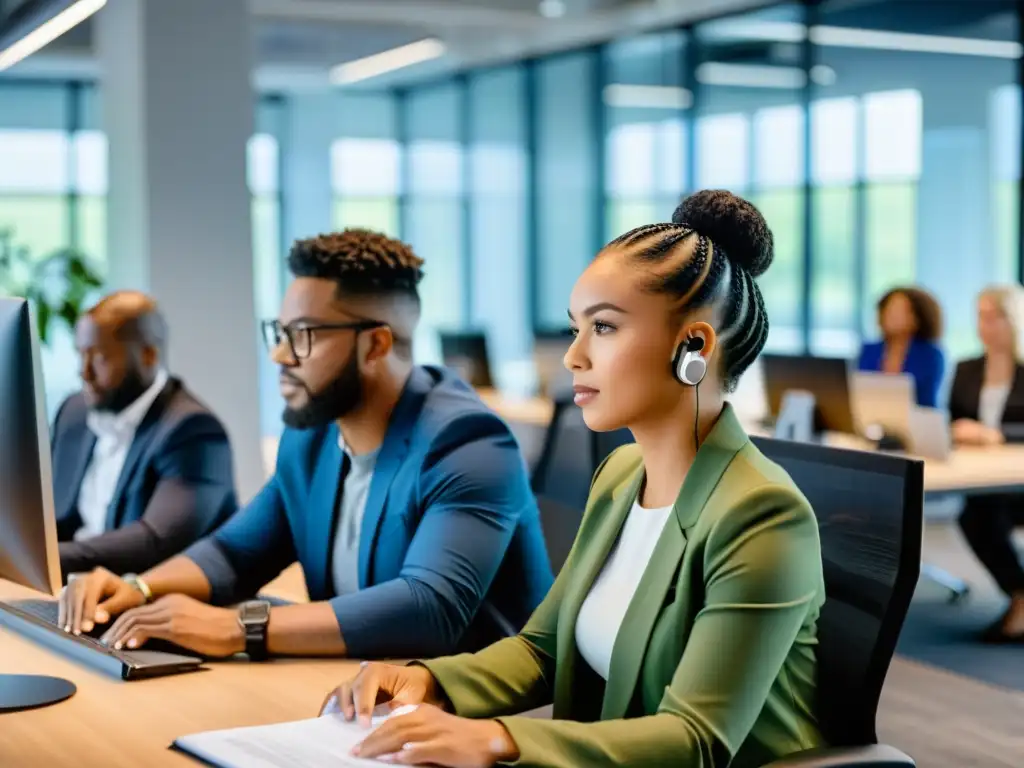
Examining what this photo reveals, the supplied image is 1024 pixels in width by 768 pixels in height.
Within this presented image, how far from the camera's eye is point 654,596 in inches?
68.1

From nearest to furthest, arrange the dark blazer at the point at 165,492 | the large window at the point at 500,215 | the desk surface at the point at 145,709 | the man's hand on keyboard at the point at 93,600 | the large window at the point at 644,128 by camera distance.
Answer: the desk surface at the point at 145,709, the man's hand on keyboard at the point at 93,600, the dark blazer at the point at 165,492, the large window at the point at 644,128, the large window at the point at 500,215

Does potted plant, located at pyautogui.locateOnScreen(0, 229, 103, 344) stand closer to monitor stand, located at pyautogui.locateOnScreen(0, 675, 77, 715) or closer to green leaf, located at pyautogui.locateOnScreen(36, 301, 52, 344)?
green leaf, located at pyautogui.locateOnScreen(36, 301, 52, 344)

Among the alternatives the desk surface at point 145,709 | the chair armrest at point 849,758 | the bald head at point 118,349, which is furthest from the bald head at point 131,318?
the chair armrest at point 849,758

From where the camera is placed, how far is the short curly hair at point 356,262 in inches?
103

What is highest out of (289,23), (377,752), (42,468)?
(289,23)

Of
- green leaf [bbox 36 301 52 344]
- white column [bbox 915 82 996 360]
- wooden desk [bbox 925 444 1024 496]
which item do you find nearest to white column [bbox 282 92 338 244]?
→ green leaf [bbox 36 301 52 344]

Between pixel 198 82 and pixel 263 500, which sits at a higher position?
pixel 198 82

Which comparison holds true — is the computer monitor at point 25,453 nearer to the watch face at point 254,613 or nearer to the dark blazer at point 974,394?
the watch face at point 254,613

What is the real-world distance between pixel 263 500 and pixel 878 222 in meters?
6.51

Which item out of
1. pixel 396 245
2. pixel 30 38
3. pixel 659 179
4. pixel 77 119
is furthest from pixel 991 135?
pixel 77 119

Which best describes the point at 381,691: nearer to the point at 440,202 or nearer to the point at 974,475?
the point at 974,475

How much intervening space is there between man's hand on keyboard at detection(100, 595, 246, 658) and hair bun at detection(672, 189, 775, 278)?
0.97 metres

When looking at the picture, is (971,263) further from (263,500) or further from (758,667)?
(758,667)

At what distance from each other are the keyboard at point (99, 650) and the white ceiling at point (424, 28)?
7289 millimetres
